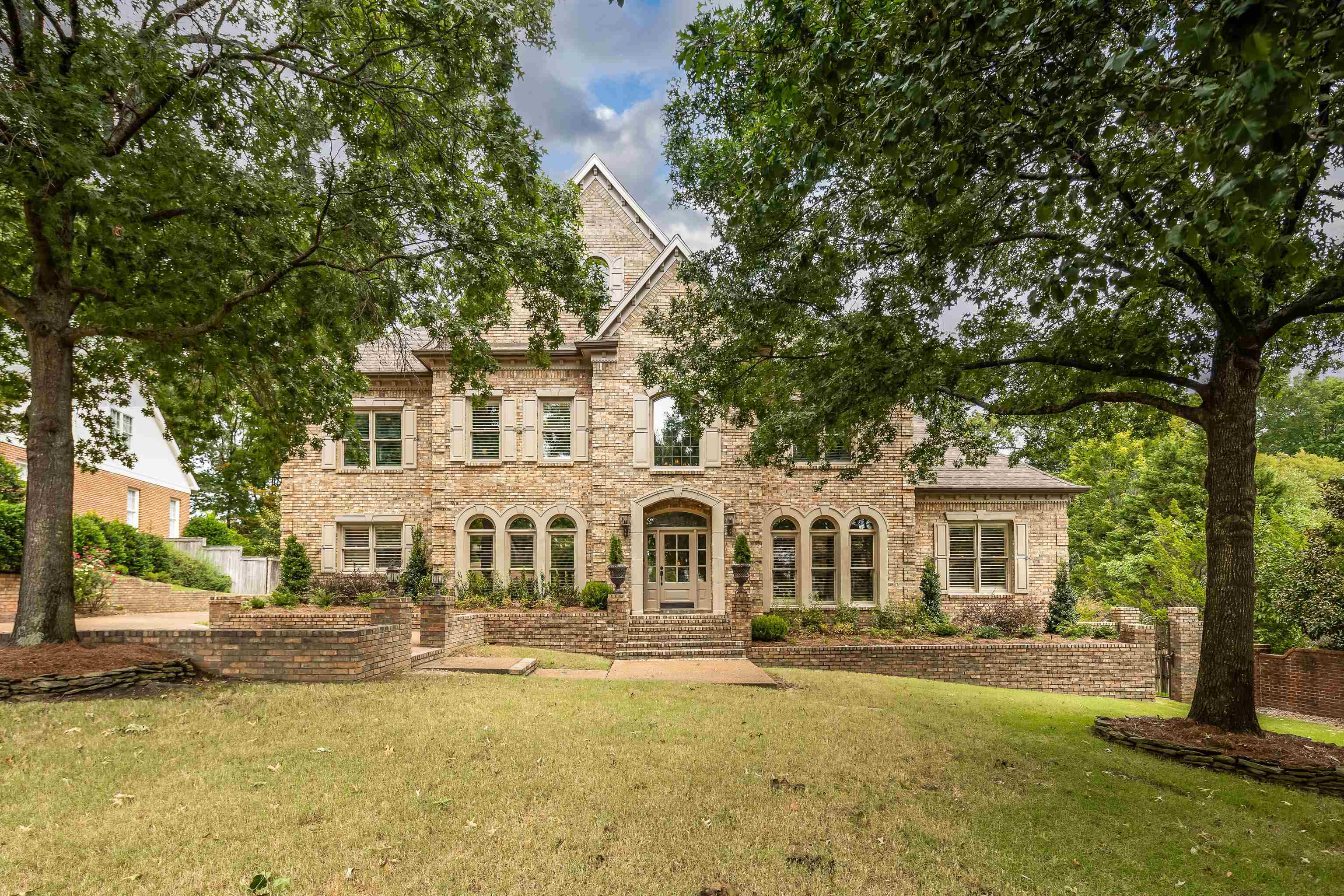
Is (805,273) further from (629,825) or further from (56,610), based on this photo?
(56,610)

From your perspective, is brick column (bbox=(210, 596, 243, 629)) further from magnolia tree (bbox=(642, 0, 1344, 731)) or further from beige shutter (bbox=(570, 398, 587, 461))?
magnolia tree (bbox=(642, 0, 1344, 731))

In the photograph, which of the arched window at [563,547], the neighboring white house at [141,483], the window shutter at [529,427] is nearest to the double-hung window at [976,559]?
the arched window at [563,547]

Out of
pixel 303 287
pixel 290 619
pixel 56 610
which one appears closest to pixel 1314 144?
pixel 303 287

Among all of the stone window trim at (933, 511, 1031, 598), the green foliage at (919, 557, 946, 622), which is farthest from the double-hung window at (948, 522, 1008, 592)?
the green foliage at (919, 557, 946, 622)

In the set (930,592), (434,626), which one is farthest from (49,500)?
(930,592)

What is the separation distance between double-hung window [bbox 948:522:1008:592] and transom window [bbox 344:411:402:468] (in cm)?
1513

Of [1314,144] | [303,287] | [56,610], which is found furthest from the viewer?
[303,287]

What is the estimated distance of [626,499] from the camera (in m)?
15.6

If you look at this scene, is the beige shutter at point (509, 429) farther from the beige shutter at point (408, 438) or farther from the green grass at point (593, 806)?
the green grass at point (593, 806)

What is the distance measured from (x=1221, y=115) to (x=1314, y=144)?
3.09 m

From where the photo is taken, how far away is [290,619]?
46.0ft

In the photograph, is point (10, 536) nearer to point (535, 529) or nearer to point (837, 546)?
point (535, 529)

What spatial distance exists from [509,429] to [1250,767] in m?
14.7

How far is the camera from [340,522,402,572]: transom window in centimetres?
1716
